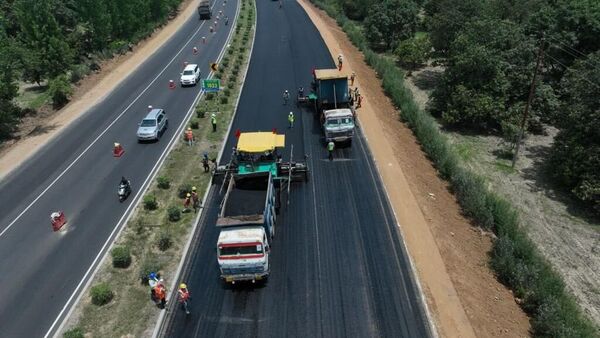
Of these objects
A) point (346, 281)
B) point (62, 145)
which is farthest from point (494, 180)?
point (62, 145)

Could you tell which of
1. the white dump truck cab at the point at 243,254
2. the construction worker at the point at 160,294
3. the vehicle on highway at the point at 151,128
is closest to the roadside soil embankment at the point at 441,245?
the white dump truck cab at the point at 243,254

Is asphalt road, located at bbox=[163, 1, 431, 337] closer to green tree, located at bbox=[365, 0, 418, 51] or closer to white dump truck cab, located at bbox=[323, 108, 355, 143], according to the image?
white dump truck cab, located at bbox=[323, 108, 355, 143]

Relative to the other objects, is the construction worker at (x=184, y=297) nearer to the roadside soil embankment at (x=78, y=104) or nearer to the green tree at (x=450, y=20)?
the roadside soil embankment at (x=78, y=104)

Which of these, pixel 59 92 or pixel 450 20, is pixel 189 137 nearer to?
pixel 59 92

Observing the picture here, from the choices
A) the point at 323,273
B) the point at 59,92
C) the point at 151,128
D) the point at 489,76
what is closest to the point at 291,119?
the point at 151,128

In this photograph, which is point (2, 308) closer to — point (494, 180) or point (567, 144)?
point (494, 180)

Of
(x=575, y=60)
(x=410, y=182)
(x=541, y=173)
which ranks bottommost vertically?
(x=541, y=173)

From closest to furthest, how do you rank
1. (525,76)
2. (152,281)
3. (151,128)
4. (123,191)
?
(152,281)
(123,191)
(151,128)
(525,76)

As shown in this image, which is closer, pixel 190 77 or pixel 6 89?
pixel 6 89
